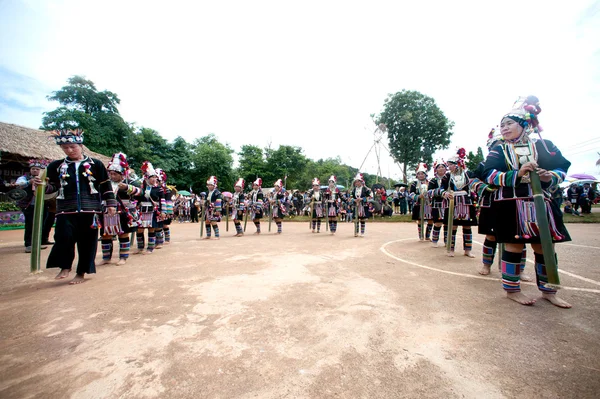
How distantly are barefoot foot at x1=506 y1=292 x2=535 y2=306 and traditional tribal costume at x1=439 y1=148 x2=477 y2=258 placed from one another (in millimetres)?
2683

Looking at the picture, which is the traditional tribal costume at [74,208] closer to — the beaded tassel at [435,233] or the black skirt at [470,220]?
the black skirt at [470,220]

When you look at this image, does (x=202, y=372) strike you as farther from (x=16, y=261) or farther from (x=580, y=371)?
(x=16, y=261)

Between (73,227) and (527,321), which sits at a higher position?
(73,227)

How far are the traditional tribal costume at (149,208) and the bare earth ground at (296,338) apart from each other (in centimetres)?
255

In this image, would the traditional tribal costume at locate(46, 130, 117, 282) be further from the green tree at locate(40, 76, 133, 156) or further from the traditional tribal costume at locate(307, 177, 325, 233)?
the green tree at locate(40, 76, 133, 156)

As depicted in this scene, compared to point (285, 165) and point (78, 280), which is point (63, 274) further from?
point (285, 165)

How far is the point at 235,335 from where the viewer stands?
89.5 inches

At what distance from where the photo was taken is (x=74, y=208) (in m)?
4.06

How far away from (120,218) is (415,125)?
2734 cm

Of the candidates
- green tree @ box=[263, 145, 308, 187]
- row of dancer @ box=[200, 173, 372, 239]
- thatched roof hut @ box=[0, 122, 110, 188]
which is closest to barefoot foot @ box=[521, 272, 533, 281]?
row of dancer @ box=[200, 173, 372, 239]

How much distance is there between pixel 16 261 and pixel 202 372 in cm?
691

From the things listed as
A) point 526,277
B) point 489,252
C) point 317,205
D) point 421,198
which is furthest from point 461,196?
point 317,205

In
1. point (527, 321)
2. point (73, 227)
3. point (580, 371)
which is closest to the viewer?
point (580, 371)

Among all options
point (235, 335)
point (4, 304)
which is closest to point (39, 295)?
point (4, 304)
